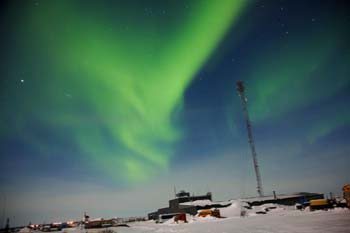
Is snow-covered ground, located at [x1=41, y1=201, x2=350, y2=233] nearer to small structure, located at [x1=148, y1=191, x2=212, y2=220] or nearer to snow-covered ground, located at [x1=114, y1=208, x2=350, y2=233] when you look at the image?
snow-covered ground, located at [x1=114, y1=208, x2=350, y2=233]

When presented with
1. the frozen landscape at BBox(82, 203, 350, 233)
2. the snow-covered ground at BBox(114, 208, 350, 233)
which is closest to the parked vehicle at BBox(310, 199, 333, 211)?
the frozen landscape at BBox(82, 203, 350, 233)

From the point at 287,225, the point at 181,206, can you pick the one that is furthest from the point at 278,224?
the point at 181,206

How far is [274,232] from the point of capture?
54.0 feet

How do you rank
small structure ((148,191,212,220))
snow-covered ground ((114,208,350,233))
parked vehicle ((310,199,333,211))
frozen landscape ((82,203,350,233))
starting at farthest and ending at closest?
small structure ((148,191,212,220)) < parked vehicle ((310,199,333,211)) < frozen landscape ((82,203,350,233)) < snow-covered ground ((114,208,350,233))

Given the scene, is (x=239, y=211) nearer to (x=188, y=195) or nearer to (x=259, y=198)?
(x=259, y=198)

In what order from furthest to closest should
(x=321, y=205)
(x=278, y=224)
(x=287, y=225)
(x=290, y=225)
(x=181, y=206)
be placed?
(x=181, y=206) → (x=321, y=205) → (x=278, y=224) → (x=287, y=225) → (x=290, y=225)

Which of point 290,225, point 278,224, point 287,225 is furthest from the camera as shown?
point 278,224

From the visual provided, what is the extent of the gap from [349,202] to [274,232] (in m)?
22.3

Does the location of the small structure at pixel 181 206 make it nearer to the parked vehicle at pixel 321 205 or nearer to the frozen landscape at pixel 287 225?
the parked vehicle at pixel 321 205

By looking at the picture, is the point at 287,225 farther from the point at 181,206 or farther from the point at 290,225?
the point at 181,206

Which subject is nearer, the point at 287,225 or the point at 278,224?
the point at 287,225

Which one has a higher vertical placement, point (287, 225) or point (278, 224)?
point (287, 225)

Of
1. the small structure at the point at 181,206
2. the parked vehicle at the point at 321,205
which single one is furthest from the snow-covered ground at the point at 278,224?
the small structure at the point at 181,206

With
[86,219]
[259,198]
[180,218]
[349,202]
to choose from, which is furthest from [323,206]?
[86,219]
